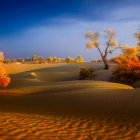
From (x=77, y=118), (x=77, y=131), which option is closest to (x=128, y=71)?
(x=77, y=118)

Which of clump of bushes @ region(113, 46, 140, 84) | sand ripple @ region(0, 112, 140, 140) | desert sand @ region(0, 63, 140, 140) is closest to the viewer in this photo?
sand ripple @ region(0, 112, 140, 140)

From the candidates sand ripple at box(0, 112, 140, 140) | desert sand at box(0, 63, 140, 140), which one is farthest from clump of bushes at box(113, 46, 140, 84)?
sand ripple at box(0, 112, 140, 140)

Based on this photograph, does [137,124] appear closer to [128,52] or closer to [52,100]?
[52,100]

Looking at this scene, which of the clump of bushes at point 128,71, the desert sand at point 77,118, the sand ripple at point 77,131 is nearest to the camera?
the sand ripple at point 77,131

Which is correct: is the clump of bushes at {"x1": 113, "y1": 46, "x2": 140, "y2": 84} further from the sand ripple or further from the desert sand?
the sand ripple

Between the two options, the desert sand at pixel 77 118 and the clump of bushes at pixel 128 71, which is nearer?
the desert sand at pixel 77 118

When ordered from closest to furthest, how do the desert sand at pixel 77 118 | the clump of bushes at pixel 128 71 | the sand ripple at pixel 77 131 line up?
the sand ripple at pixel 77 131, the desert sand at pixel 77 118, the clump of bushes at pixel 128 71

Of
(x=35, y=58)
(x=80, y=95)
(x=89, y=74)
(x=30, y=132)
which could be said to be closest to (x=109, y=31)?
(x=89, y=74)

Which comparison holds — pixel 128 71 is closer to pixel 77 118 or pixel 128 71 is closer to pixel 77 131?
pixel 77 118

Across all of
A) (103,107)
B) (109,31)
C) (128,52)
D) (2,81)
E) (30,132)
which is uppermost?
(109,31)

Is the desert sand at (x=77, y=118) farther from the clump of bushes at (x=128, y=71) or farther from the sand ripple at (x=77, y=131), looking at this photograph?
the clump of bushes at (x=128, y=71)

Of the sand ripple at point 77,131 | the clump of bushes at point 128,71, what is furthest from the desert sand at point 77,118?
the clump of bushes at point 128,71

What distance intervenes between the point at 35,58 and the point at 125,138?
107708 mm

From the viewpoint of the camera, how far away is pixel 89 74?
27141mm
